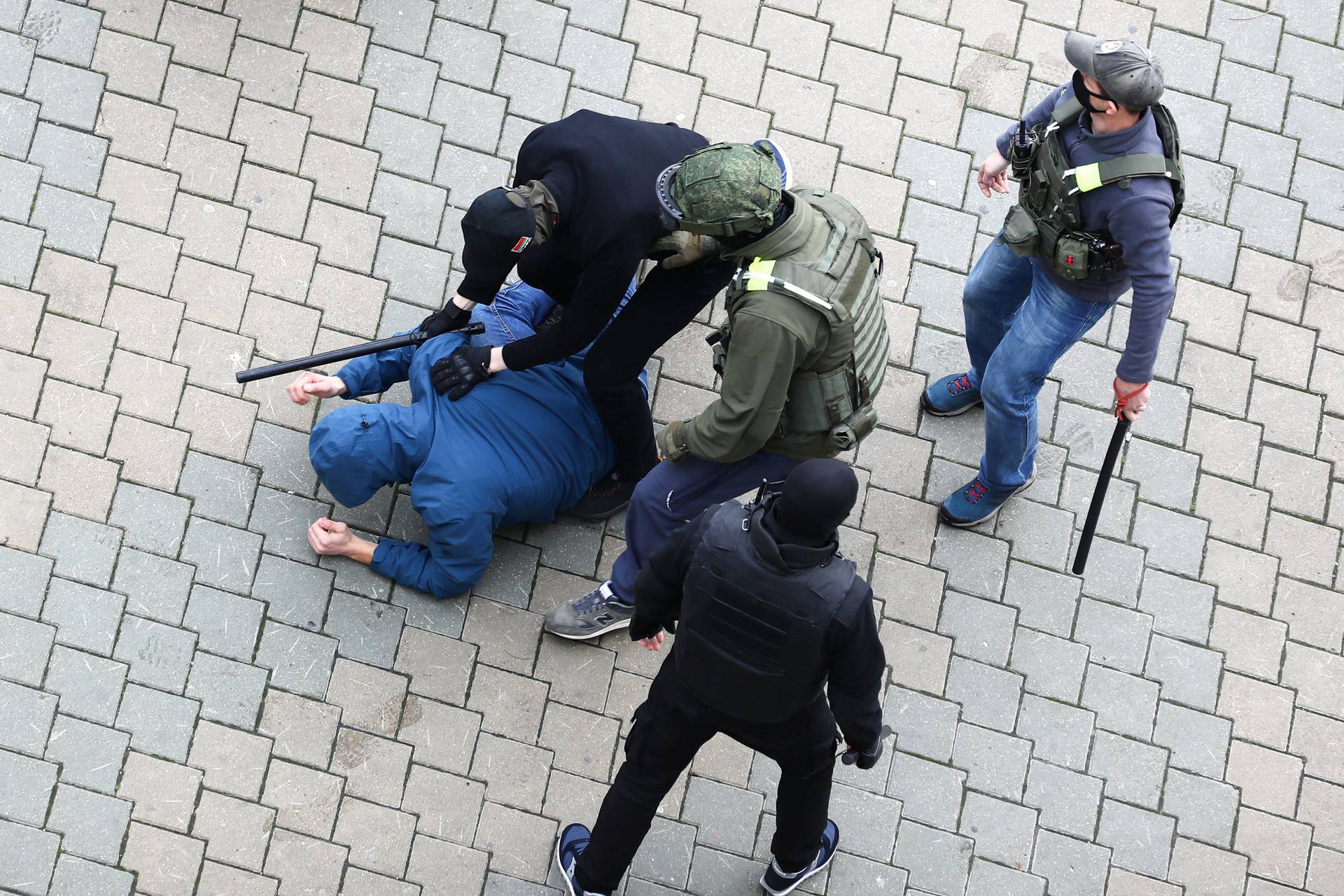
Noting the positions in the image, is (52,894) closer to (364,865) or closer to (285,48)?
(364,865)

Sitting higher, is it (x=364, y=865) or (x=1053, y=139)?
(x=1053, y=139)

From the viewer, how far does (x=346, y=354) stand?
4305 millimetres

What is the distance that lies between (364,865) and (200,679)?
899 mm

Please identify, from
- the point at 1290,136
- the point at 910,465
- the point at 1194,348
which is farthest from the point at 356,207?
the point at 1290,136

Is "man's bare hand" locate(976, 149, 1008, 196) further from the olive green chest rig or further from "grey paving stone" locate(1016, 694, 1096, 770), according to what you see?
"grey paving stone" locate(1016, 694, 1096, 770)

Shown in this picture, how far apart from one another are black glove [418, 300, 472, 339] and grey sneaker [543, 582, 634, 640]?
3.55ft

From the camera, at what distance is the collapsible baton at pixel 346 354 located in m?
4.25

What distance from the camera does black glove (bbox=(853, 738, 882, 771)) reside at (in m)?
3.46

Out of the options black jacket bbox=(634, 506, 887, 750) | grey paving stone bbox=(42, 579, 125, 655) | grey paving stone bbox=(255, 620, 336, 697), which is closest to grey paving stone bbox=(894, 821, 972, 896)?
black jacket bbox=(634, 506, 887, 750)

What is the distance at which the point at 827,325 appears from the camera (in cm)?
347

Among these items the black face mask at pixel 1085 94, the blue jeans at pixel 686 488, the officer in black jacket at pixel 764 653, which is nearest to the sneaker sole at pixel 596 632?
the blue jeans at pixel 686 488

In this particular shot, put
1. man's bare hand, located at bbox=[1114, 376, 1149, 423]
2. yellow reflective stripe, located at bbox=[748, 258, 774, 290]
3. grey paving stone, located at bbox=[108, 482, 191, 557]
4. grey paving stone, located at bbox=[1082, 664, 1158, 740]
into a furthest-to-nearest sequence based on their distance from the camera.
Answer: grey paving stone, located at bbox=[1082, 664, 1158, 740] < grey paving stone, located at bbox=[108, 482, 191, 557] < man's bare hand, located at bbox=[1114, 376, 1149, 423] < yellow reflective stripe, located at bbox=[748, 258, 774, 290]

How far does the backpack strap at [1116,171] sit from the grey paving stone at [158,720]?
349 cm

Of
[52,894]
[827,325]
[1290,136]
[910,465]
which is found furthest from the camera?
[1290,136]
